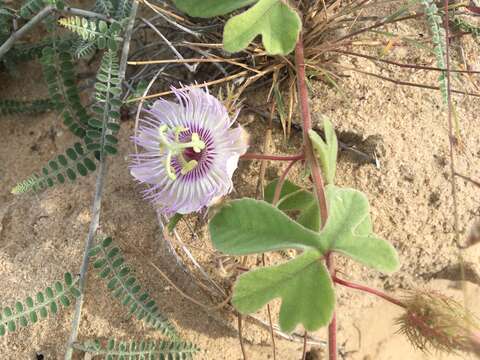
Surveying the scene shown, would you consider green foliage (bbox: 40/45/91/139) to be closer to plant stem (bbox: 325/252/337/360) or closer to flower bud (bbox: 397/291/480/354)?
plant stem (bbox: 325/252/337/360)

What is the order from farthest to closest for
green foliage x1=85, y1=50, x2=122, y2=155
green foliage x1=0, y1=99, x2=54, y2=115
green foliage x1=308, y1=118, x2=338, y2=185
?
green foliage x1=0, y1=99, x2=54, y2=115 → green foliage x1=85, y1=50, x2=122, y2=155 → green foliage x1=308, y1=118, x2=338, y2=185

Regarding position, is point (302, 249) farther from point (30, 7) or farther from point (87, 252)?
point (30, 7)

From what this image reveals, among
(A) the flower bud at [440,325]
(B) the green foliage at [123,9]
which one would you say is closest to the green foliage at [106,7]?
(B) the green foliage at [123,9]

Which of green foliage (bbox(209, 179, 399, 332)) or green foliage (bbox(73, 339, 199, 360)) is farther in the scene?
green foliage (bbox(73, 339, 199, 360))

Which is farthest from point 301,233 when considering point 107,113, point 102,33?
point 102,33

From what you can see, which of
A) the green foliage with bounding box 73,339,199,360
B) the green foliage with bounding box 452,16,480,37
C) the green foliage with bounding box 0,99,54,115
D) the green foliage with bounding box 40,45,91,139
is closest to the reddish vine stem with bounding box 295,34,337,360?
the green foliage with bounding box 73,339,199,360

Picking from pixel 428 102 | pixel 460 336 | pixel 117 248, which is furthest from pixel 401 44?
pixel 117 248
